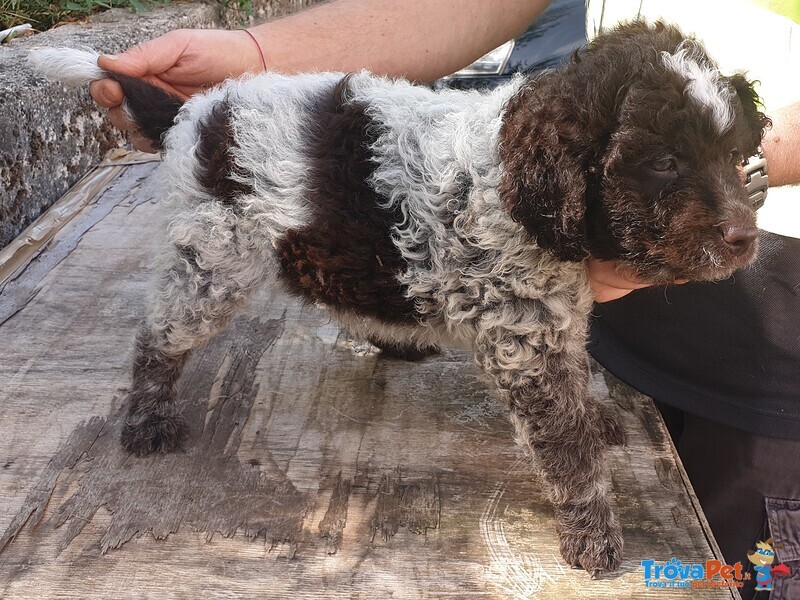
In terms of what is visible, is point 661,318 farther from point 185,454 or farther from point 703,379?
point 185,454

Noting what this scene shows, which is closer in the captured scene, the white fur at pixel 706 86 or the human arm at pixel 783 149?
the white fur at pixel 706 86

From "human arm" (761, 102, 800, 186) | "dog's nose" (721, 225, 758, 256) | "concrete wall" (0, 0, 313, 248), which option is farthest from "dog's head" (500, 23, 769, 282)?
"concrete wall" (0, 0, 313, 248)

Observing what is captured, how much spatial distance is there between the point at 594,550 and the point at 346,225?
4.78ft

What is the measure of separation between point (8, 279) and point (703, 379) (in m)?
3.75

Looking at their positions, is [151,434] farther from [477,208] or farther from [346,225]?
[477,208]

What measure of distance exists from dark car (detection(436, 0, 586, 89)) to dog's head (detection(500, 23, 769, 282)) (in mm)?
2634

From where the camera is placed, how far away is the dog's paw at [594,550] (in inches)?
94.5

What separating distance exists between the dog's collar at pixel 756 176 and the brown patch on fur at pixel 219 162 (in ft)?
5.98

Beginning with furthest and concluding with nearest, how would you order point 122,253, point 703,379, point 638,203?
point 122,253, point 703,379, point 638,203

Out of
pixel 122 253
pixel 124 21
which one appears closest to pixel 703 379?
pixel 122 253

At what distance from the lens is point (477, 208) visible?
2354 millimetres

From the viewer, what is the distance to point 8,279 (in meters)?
3.88

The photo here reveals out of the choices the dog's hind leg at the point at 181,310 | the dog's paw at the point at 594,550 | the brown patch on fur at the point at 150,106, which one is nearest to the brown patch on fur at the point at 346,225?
the dog's hind leg at the point at 181,310

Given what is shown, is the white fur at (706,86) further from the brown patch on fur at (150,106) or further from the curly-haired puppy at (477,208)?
the brown patch on fur at (150,106)
